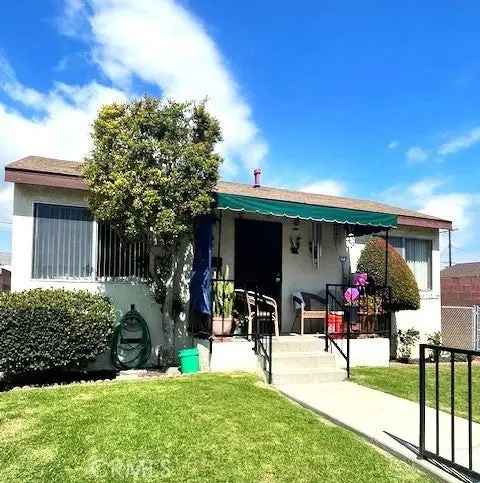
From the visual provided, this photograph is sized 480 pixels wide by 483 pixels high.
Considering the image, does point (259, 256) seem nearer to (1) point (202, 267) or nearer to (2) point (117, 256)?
(1) point (202, 267)

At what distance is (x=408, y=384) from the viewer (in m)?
7.94

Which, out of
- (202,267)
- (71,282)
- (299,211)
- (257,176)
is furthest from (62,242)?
(257,176)

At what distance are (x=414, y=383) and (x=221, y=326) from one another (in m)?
3.56

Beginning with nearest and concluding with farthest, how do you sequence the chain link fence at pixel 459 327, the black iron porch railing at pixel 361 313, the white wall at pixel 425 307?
the black iron porch railing at pixel 361 313 < the white wall at pixel 425 307 < the chain link fence at pixel 459 327

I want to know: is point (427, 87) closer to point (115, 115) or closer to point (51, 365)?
point (115, 115)

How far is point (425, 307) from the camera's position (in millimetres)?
12922

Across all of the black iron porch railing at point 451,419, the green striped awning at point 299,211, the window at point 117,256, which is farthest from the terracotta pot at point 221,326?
the black iron porch railing at point 451,419

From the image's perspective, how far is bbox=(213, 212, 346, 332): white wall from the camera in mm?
10289

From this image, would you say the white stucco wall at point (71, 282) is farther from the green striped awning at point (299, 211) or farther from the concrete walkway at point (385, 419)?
the concrete walkway at point (385, 419)

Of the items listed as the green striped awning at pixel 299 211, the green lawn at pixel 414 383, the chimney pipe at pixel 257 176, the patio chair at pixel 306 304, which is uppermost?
the chimney pipe at pixel 257 176

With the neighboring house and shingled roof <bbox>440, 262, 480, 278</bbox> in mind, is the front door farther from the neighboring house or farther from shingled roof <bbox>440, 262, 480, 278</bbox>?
shingled roof <bbox>440, 262, 480, 278</bbox>

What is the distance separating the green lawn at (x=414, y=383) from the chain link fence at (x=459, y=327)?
143 inches

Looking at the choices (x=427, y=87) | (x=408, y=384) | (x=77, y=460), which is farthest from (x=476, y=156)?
(x=77, y=460)

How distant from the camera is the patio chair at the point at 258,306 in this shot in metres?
8.72
